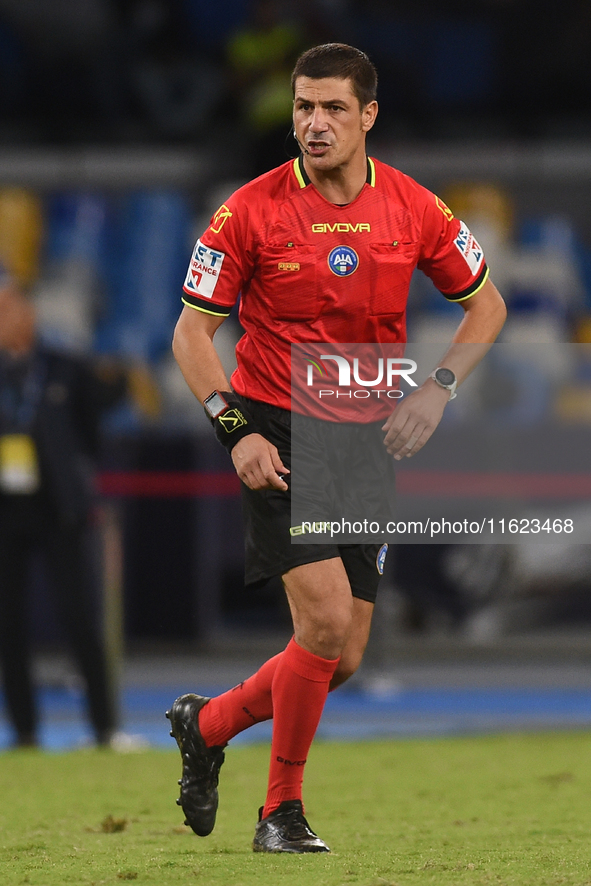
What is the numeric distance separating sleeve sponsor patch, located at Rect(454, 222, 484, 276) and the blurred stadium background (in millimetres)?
4437

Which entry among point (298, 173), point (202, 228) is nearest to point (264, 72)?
point (202, 228)

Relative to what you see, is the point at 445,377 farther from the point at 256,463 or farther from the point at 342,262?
the point at 256,463

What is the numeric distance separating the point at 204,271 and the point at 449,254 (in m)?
0.85

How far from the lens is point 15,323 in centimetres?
787

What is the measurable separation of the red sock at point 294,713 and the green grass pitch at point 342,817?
Answer: 0.75 ft

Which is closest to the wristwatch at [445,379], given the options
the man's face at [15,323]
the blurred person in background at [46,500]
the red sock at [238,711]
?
the red sock at [238,711]

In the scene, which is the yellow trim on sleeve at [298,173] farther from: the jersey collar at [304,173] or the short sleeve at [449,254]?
the short sleeve at [449,254]

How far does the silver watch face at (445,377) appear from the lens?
4.55 meters

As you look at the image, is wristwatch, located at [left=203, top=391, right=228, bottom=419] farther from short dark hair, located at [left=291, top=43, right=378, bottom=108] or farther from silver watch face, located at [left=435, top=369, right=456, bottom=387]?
short dark hair, located at [left=291, top=43, right=378, bottom=108]

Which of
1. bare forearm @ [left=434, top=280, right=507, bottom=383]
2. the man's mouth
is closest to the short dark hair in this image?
the man's mouth

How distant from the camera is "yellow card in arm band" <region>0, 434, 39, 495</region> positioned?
7965 mm

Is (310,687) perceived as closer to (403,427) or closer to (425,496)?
(403,427)

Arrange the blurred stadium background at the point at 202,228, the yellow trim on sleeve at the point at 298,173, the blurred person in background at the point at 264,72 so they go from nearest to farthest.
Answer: the yellow trim on sleeve at the point at 298,173 → the blurred stadium background at the point at 202,228 → the blurred person in background at the point at 264,72

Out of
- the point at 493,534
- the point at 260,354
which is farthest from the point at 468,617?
the point at 260,354
